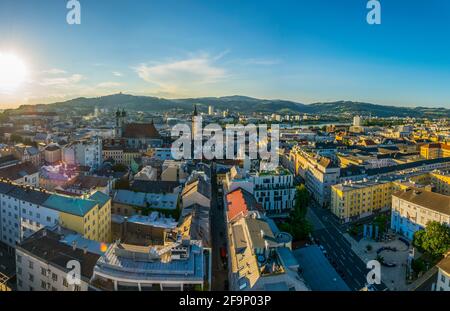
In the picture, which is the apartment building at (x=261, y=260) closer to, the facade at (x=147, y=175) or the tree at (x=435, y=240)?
the tree at (x=435, y=240)

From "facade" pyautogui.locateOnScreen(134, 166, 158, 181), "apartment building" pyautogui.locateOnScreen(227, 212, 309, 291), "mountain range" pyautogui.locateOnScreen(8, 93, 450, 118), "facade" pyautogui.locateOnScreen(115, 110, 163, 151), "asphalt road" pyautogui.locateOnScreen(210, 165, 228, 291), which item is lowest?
"asphalt road" pyautogui.locateOnScreen(210, 165, 228, 291)

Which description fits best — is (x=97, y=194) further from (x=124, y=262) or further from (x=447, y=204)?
(x=447, y=204)

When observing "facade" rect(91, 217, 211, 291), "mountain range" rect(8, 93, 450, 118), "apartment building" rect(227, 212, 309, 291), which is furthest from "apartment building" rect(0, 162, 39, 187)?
"mountain range" rect(8, 93, 450, 118)

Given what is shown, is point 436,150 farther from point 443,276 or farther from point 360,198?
point 443,276

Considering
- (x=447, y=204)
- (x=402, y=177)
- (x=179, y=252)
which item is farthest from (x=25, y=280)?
(x=402, y=177)

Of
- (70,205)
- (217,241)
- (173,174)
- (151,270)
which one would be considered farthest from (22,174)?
(151,270)

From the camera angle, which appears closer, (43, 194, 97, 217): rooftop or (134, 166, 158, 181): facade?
(43, 194, 97, 217): rooftop

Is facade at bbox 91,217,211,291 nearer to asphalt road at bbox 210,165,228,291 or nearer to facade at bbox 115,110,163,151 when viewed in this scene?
asphalt road at bbox 210,165,228,291
